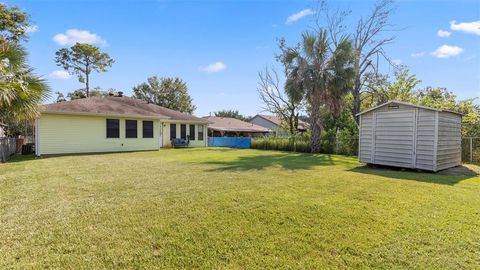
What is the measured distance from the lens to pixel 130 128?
17312 millimetres

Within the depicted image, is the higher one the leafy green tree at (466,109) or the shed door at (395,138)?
the leafy green tree at (466,109)

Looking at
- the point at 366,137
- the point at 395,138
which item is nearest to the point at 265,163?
the point at 366,137

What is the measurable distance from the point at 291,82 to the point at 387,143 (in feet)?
27.1

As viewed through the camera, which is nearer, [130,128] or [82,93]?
[130,128]

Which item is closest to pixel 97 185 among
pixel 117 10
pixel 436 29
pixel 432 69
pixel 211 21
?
pixel 117 10

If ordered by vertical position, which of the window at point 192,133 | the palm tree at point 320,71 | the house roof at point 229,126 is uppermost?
the palm tree at point 320,71

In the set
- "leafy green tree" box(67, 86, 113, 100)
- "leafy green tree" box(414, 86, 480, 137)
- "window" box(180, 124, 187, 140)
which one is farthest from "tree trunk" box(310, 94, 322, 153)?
"leafy green tree" box(67, 86, 113, 100)

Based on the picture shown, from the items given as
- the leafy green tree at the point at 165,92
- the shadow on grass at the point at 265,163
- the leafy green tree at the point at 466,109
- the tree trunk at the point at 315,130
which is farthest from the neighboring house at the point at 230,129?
the shadow on grass at the point at 265,163

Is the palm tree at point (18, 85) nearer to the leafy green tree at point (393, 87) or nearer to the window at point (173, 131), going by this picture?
the window at point (173, 131)

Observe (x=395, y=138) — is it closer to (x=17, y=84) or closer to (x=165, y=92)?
(x=17, y=84)

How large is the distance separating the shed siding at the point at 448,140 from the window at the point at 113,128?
54.8 feet

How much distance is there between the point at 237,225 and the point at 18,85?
647 centimetres

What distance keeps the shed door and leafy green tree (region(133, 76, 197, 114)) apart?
3305 cm

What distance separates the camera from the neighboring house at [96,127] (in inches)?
559
